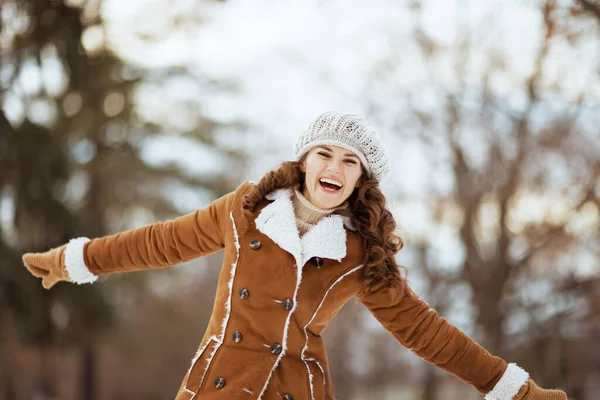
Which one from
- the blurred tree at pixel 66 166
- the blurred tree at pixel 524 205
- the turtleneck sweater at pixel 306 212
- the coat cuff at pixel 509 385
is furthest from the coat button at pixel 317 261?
the blurred tree at pixel 66 166

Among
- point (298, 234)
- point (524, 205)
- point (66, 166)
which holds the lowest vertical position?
point (298, 234)

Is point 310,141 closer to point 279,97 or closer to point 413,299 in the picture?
point 413,299

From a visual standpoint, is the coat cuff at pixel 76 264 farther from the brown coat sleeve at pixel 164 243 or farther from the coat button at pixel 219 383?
the coat button at pixel 219 383

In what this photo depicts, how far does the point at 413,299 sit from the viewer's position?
98.3 inches

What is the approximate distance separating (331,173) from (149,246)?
0.72 meters

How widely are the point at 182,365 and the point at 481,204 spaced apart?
8763 mm

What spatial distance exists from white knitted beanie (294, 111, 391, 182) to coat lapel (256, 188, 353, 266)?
23cm

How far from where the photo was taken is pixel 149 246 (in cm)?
254

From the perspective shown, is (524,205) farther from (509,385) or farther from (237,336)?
(237,336)

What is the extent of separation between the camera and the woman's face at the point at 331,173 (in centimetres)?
242

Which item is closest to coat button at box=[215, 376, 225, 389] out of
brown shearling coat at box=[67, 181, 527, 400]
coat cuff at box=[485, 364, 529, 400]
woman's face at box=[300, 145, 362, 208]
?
brown shearling coat at box=[67, 181, 527, 400]

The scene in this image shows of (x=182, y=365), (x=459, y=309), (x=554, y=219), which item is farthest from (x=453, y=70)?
(x=182, y=365)

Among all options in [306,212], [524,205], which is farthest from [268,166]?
[524,205]

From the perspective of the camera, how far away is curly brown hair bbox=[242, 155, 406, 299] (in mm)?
2461
